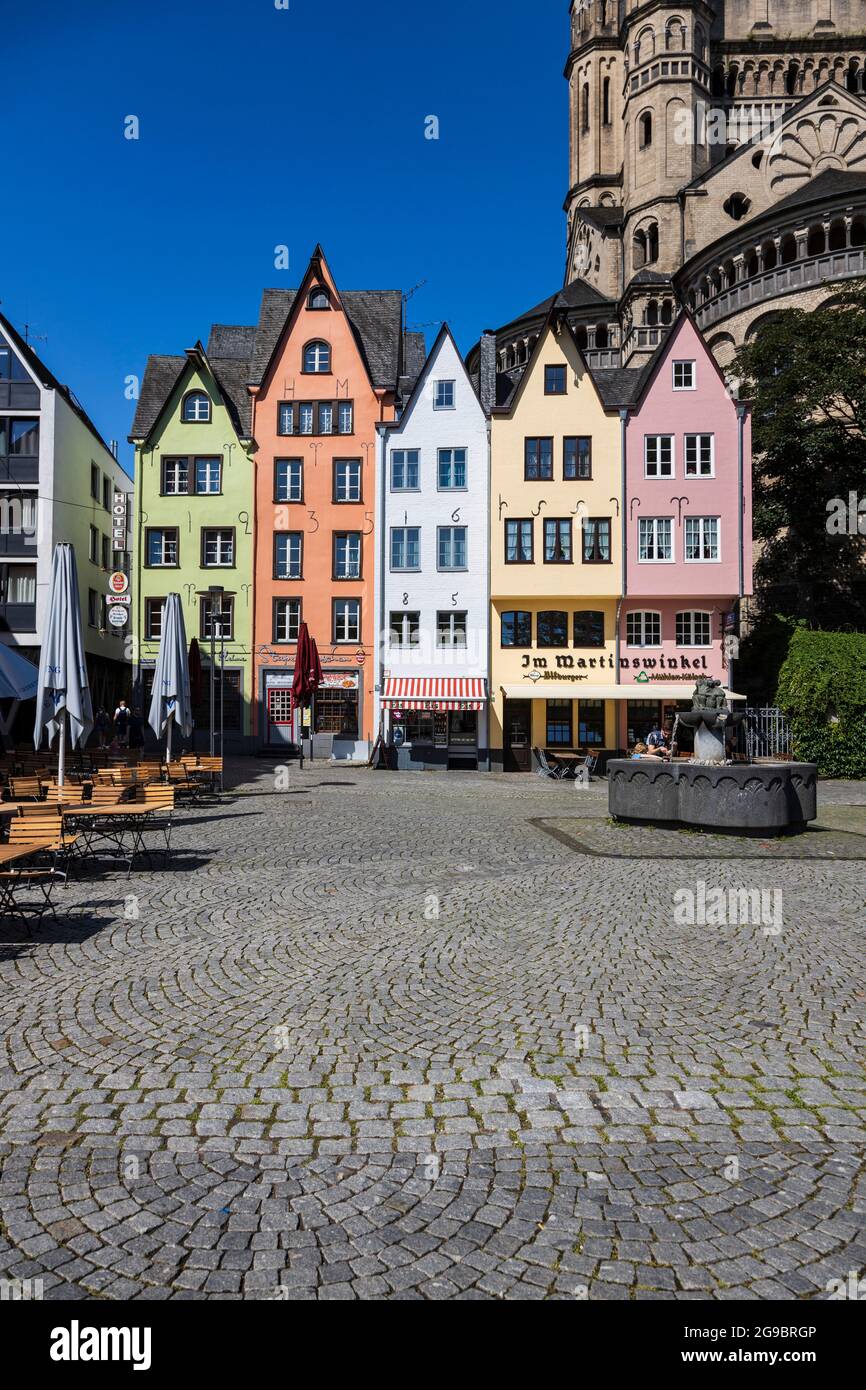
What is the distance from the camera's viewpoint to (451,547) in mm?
33031

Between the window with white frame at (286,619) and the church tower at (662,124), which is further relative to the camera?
the church tower at (662,124)

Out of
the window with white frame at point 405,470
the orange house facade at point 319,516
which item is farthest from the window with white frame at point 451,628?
the window with white frame at point 405,470

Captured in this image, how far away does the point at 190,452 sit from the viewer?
35625 millimetres

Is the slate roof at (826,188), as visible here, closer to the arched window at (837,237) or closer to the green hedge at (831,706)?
the arched window at (837,237)

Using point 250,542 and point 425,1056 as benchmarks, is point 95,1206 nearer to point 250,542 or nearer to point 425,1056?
point 425,1056

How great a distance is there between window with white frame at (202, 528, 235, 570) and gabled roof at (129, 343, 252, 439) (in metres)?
4.12

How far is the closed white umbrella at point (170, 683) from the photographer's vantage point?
18.5 meters

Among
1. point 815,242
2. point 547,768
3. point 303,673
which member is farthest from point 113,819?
point 815,242

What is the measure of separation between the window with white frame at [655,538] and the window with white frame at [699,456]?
209 cm

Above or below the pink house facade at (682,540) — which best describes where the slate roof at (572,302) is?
above

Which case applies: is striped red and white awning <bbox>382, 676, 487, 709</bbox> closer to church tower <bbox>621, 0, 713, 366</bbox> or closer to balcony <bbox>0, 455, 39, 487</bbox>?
balcony <bbox>0, 455, 39, 487</bbox>

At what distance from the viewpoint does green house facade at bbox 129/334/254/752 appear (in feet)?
115

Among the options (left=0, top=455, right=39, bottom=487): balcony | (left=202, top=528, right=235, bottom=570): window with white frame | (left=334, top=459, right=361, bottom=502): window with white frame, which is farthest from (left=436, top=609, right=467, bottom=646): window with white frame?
(left=0, top=455, right=39, bottom=487): balcony
